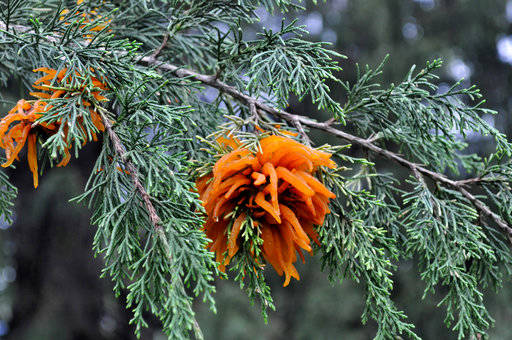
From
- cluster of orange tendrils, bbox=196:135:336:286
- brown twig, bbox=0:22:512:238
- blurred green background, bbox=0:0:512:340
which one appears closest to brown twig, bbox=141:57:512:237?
brown twig, bbox=0:22:512:238

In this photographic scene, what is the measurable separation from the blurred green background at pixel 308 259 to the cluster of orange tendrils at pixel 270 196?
422 cm

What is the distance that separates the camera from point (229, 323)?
20.9 feet

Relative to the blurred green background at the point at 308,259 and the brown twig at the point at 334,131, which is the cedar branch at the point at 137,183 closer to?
the brown twig at the point at 334,131

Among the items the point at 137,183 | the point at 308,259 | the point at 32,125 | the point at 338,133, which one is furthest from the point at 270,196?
the point at 308,259

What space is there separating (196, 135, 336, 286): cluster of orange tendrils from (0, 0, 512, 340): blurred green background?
13.8 feet

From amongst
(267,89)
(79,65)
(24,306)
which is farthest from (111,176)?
(24,306)

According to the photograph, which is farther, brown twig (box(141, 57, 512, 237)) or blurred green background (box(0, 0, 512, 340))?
blurred green background (box(0, 0, 512, 340))

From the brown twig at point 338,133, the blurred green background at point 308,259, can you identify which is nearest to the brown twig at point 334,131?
the brown twig at point 338,133

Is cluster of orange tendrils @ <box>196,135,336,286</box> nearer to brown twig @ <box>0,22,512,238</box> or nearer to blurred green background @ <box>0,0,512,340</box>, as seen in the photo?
brown twig @ <box>0,22,512,238</box>

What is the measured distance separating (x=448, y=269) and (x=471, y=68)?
A: 25.1 feet

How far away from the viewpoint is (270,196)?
1069 millimetres

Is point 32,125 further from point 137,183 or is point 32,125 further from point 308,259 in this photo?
point 308,259

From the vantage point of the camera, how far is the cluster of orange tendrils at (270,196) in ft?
3.38

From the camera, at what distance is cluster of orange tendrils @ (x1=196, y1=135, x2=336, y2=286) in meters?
1.03
